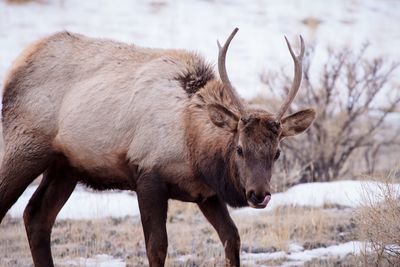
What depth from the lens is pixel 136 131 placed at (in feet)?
22.7

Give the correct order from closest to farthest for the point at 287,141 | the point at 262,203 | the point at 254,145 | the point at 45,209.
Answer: the point at 262,203, the point at 254,145, the point at 45,209, the point at 287,141

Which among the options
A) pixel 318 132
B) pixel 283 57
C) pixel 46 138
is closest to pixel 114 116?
pixel 46 138

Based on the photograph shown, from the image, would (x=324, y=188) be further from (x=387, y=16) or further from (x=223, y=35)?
(x=387, y=16)

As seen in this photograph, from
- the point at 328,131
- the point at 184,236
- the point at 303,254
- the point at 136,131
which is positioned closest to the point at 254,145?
the point at 136,131

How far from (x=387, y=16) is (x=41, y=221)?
15.7 m

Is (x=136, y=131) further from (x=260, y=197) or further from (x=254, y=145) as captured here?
(x=260, y=197)

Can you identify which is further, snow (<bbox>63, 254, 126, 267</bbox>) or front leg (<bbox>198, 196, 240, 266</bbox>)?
snow (<bbox>63, 254, 126, 267</bbox>)

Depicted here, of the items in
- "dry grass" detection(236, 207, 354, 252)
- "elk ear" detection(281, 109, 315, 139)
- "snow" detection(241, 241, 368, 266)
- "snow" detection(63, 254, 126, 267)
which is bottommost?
"dry grass" detection(236, 207, 354, 252)

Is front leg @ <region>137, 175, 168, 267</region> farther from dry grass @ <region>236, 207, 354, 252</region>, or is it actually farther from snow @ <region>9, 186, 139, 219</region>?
snow @ <region>9, 186, 139, 219</region>

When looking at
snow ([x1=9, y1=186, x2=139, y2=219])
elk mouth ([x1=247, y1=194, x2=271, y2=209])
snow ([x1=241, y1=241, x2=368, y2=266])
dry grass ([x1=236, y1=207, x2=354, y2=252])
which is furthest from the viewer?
snow ([x1=9, y1=186, x2=139, y2=219])

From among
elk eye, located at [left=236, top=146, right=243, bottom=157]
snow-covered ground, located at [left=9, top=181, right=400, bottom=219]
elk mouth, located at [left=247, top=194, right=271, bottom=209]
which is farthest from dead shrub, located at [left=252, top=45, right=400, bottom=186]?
elk mouth, located at [left=247, top=194, right=271, bottom=209]

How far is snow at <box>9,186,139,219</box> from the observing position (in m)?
9.87

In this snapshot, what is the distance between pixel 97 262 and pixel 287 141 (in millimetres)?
4788

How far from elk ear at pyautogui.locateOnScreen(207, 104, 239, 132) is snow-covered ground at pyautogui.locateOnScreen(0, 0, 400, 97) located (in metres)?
9.97
